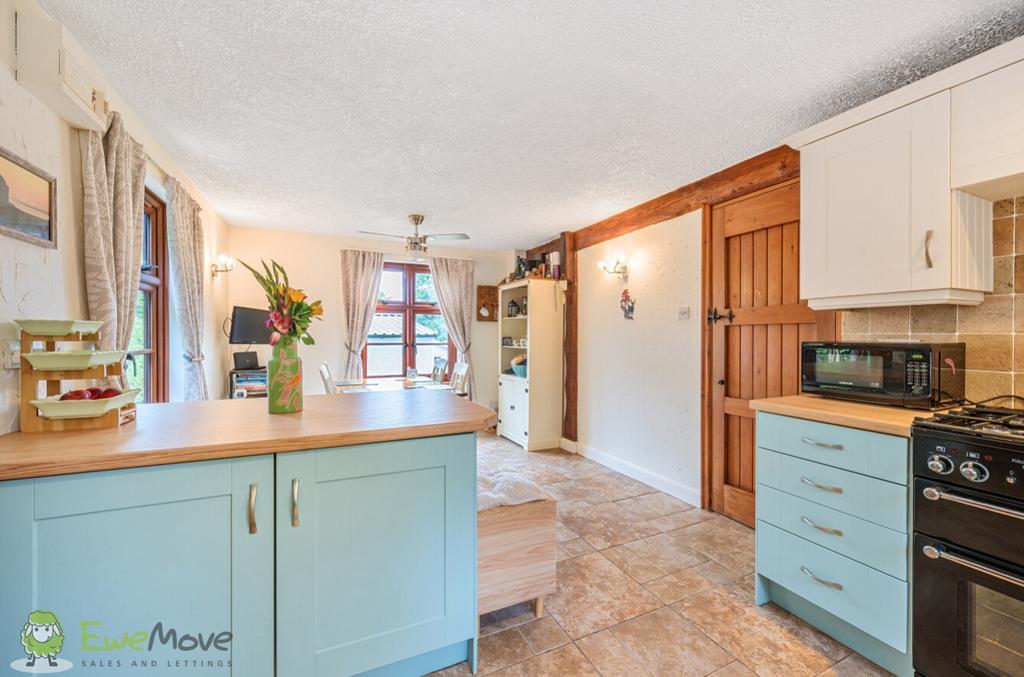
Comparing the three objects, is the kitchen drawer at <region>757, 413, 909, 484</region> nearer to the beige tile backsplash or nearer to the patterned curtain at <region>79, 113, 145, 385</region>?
the beige tile backsplash

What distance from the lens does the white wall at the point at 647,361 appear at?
124 inches

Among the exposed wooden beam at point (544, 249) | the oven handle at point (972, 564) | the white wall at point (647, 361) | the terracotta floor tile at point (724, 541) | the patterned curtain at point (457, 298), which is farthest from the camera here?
the patterned curtain at point (457, 298)

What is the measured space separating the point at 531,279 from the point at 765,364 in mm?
2465

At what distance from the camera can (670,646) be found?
1687 millimetres

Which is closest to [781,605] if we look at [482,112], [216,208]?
[482,112]

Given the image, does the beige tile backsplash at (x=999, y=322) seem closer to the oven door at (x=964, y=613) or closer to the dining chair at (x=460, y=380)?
the oven door at (x=964, y=613)

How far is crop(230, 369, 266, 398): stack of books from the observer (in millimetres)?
4016

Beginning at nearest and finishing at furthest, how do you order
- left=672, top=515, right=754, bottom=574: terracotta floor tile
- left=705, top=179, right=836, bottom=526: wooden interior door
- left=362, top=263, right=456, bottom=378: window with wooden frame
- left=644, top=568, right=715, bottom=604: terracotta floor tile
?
left=644, top=568, right=715, bottom=604: terracotta floor tile, left=672, top=515, right=754, bottom=574: terracotta floor tile, left=705, top=179, right=836, bottom=526: wooden interior door, left=362, top=263, right=456, bottom=378: window with wooden frame

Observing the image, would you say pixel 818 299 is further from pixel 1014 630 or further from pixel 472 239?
pixel 472 239

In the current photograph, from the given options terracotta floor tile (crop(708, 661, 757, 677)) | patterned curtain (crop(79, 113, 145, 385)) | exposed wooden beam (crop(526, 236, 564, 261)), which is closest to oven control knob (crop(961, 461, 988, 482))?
terracotta floor tile (crop(708, 661, 757, 677))

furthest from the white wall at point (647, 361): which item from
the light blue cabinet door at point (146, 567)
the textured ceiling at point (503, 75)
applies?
the light blue cabinet door at point (146, 567)

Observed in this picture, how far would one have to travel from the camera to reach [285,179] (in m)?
3.05

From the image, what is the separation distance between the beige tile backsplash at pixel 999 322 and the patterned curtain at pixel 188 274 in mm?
4266

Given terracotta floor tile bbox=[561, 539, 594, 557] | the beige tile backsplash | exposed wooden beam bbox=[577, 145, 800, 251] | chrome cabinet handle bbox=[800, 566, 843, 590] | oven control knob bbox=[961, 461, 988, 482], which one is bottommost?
terracotta floor tile bbox=[561, 539, 594, 557]
